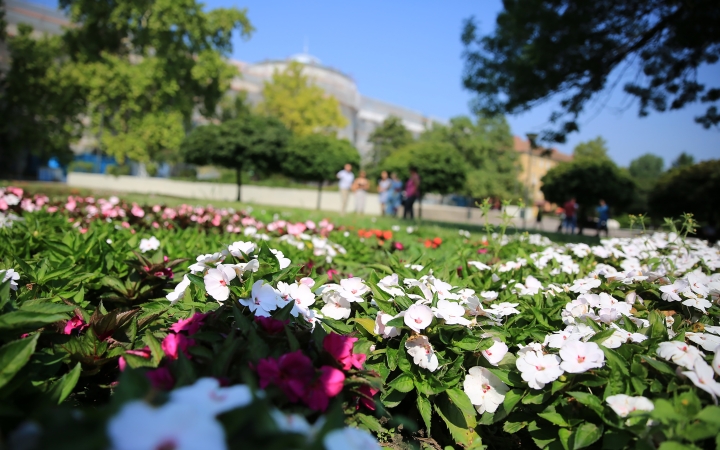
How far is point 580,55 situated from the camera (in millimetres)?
8742

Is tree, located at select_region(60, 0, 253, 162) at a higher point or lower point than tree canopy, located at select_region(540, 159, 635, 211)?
higher

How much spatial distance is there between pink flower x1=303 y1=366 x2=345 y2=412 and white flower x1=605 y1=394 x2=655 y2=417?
757 mm

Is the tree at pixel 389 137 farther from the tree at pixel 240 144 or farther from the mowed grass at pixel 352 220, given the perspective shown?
the mowed grass at pixel 352 220

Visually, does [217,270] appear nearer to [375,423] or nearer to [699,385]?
[375,423]

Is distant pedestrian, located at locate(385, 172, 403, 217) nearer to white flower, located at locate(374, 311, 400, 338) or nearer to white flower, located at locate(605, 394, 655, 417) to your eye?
white flower, located at locate(374, 311, 400, 338)

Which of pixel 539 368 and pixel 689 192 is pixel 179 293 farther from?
pixel 689 192

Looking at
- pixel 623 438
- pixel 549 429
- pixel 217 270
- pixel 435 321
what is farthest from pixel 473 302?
pixel 217 270

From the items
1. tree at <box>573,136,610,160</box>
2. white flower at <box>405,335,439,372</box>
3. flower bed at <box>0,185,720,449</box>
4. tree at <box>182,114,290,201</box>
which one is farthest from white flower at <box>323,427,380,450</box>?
tree at <box>573,136,610,160</box>

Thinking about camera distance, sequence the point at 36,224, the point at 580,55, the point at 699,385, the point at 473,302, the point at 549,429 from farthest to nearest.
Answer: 1. the point at 580,55
2. the point at 36,224
3. the point at 473,302
4. the point at 549,429
5. the point at 699,385

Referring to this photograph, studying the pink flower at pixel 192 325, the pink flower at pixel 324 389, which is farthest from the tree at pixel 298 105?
the pink flower at pixel 324 389

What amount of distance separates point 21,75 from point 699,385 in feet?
93.0

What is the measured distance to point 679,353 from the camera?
1.35 meters

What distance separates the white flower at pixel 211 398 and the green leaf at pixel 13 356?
559mm

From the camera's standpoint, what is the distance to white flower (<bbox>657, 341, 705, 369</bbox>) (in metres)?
1.29
